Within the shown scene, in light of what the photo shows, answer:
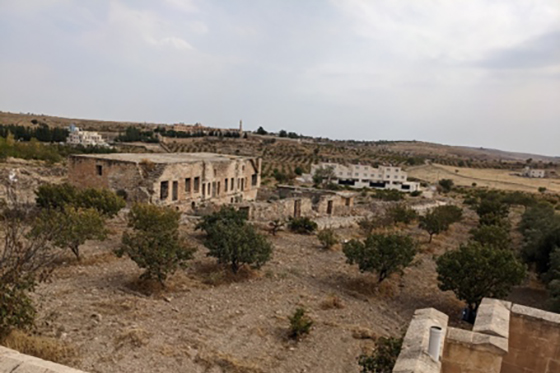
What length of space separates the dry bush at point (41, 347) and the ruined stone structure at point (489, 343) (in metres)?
5.24

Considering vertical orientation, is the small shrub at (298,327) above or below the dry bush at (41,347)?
below

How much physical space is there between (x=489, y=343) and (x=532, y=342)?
4.28 feet

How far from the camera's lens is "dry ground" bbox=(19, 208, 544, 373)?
7.10m

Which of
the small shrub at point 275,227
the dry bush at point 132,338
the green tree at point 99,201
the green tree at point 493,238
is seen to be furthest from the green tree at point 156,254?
the green tree at point 493,238

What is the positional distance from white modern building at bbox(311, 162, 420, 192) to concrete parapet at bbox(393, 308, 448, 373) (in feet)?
184

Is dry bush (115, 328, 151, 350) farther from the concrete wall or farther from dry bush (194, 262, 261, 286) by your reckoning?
the concrete wall

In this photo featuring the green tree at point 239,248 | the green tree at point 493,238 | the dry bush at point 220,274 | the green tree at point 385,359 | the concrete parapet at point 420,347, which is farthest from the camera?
the green tree at point 493,238

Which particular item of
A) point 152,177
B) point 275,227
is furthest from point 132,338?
point 152,177

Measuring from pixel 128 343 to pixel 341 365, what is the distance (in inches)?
159

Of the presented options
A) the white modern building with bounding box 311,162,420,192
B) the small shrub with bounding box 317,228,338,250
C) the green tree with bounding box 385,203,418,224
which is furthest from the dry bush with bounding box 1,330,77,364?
the white modern building with bounding box 311,162,420,192

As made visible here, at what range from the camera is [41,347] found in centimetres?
598

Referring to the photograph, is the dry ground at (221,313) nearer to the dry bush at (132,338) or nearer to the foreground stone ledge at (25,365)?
the dry bush at (132,338)

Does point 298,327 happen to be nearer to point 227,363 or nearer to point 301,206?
point 227,363

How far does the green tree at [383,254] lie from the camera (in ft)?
39.7
